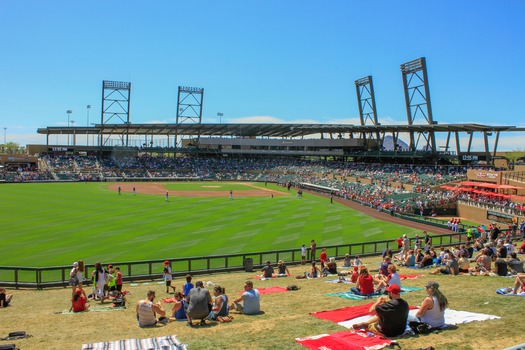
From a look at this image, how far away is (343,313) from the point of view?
34.4 ft

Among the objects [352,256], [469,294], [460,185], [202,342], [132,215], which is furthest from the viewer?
[460,185]

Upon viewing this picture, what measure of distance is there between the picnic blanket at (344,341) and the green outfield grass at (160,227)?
1658cm

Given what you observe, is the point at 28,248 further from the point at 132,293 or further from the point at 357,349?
the point at 357,349

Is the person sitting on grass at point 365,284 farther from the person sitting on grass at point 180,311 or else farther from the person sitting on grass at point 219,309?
the person sitting on grass at point 180,311

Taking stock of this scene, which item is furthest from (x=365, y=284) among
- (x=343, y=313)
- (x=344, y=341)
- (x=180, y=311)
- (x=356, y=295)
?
(x=180, y=311)

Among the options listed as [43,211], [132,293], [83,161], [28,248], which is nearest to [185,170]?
[83,161]

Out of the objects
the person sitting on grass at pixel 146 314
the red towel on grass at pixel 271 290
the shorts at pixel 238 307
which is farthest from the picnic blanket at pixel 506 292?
the person sitting on grass at pixel 146 314

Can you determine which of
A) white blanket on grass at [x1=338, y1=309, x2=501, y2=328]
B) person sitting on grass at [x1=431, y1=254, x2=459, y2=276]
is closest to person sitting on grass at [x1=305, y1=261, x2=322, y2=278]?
person sitting on grass at [x1=431, y1=254, x2=459, y2=276]

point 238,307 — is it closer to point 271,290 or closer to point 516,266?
point 271,290

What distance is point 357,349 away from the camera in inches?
315

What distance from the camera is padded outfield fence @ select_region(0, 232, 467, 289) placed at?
60.0 ft

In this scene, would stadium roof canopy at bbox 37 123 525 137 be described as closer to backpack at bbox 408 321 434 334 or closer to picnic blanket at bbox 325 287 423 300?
picnic blanket at bbox 325 287 423 300

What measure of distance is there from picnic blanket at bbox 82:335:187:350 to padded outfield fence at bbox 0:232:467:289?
1003 centimetres

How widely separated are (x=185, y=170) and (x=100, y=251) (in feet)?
238
